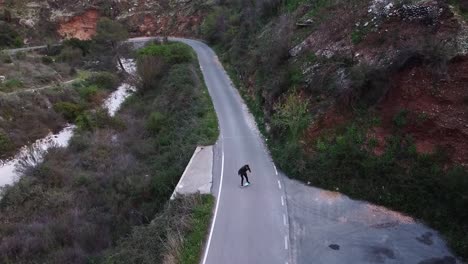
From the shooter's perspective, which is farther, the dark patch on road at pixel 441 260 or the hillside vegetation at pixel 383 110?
the hillside vegetation at pixel 383 110

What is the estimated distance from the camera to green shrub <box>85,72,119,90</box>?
41.8m

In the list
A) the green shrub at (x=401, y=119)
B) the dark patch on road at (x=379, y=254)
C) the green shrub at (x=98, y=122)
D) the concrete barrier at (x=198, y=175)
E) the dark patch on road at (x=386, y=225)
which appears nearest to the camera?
the dark patch on road at (x=379, y=254)

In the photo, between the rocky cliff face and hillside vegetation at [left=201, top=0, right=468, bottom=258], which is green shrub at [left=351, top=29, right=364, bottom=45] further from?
the rocky cliff face

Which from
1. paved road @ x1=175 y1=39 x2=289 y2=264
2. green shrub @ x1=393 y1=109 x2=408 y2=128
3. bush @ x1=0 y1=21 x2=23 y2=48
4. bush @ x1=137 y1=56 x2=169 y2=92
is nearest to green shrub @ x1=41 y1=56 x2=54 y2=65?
bush @ x1=0 y1=21 x2=23 y2=48

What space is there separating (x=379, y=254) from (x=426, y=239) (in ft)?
6.43

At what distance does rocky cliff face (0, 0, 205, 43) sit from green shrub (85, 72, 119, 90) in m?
19.3

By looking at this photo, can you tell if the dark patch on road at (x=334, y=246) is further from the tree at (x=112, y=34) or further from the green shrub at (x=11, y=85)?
the tree at (x=112, y=34)

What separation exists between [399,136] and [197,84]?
18.8m

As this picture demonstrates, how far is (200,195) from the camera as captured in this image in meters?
16.6

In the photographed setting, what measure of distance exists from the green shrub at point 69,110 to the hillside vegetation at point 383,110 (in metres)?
19.1

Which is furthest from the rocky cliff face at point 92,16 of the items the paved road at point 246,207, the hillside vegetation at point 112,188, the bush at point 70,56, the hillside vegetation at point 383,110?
the hillside vegetation at point 383,110

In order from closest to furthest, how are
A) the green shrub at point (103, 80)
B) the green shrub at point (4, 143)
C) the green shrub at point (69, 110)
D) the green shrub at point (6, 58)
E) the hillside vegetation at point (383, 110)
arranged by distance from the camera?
1. the hillside vegetation at point (383, 110)
2. the green shrub at point (4, 143)
3. the green shrub at point (69, 110)
4. the green shrub at point (103, 80)
5. the green shrub at point (6, 58)

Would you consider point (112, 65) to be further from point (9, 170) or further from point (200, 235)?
point (200, 235)

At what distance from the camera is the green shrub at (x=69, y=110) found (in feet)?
112
